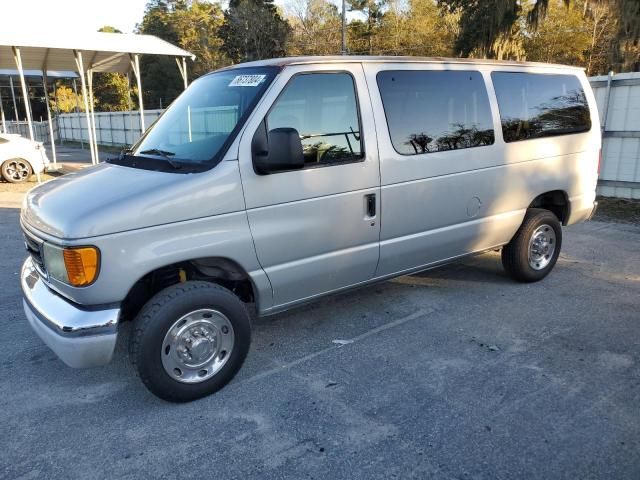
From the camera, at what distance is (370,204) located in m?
3.84

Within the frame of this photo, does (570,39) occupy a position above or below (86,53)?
above

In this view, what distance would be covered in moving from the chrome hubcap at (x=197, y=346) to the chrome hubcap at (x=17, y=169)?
39.0 ft

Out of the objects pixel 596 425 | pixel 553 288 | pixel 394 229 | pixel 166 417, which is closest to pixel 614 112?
pixel 553 288

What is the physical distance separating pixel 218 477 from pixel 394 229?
7.34 feet

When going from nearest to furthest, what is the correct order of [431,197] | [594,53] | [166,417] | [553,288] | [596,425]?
[596,425] → [166,417] → [431,197] → [553,288] → [594,53]

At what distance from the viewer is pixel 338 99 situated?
3.68 meters

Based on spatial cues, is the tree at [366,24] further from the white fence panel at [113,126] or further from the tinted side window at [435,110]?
the tinted side window at [435,110]

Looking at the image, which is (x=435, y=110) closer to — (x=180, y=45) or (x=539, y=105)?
(x=539, y=105)

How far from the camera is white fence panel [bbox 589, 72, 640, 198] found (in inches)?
347

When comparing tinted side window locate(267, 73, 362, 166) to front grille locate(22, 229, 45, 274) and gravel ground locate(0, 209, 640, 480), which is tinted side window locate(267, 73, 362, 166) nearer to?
gravel ground locate(0, 209, 640, 480)

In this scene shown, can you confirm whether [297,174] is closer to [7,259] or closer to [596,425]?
[596,425]

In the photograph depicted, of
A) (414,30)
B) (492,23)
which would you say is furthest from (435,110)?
(414,30)

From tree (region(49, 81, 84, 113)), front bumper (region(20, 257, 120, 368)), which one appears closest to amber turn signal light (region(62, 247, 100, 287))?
front bumper (region(20, 257, 120, 368))

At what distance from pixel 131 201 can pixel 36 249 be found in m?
0.86
